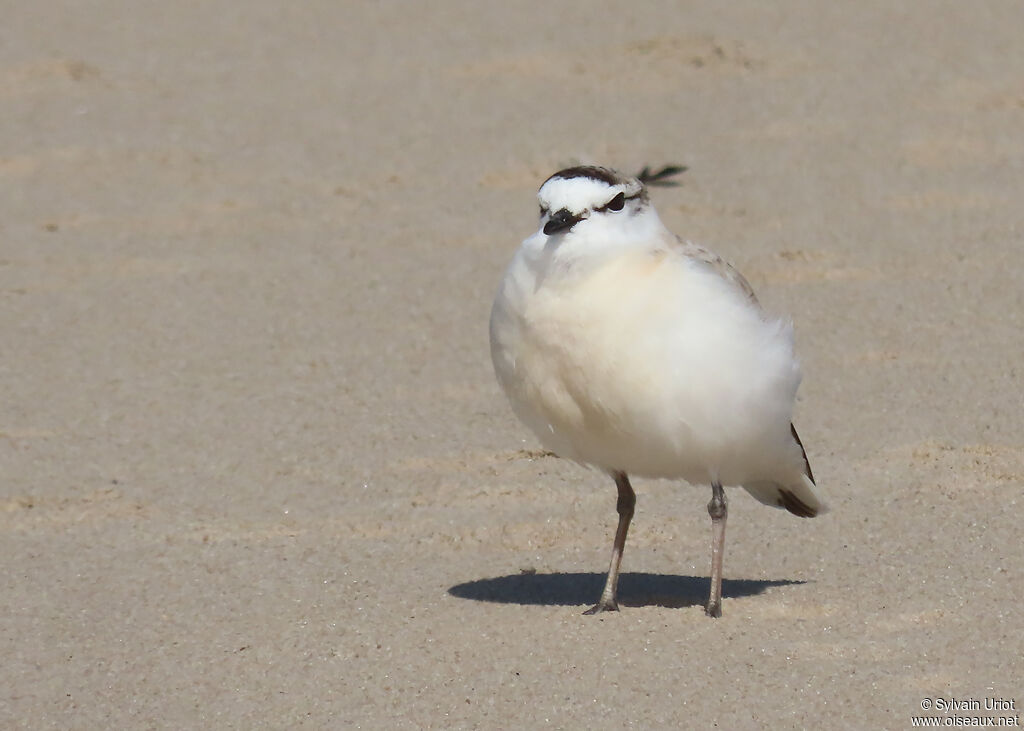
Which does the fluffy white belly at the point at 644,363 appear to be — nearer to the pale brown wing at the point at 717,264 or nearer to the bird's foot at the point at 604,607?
the pale brown wing at the point at 717,264

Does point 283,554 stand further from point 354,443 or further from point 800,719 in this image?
point 800,719

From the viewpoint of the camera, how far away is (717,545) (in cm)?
543

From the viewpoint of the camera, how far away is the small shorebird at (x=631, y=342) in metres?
4.95

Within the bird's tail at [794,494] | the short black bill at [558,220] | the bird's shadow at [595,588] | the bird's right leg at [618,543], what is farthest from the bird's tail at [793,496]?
the short black bill at [558,220]

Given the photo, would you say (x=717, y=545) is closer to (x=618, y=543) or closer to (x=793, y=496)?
(x=618, y=543)

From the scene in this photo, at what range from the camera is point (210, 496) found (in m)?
6.75

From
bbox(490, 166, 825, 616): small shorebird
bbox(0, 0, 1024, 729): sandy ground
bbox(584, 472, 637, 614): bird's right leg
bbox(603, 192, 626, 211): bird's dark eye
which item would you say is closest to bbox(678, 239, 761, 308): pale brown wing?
bbox(490, 166, 825, 616): small shorebird

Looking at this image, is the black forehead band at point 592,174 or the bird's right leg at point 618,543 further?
the bird's right leg at point 618,543

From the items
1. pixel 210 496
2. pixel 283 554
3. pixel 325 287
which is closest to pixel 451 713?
pixel 283 554

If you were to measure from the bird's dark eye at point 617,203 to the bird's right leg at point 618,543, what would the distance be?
97 cm

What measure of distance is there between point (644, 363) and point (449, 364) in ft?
11.3

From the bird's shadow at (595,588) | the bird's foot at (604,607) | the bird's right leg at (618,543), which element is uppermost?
the bird's right leg at (618,543)

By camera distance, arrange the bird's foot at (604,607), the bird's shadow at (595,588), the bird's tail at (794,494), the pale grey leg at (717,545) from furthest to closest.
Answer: the bird's tail at (794,494) < the bird's shadow at (595,588) < the bird's foot at (604,607) < the pale grey leg at (717,545)

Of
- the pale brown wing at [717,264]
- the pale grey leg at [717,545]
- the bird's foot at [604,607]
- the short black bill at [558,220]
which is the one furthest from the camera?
the bird's foot at [604,607]
